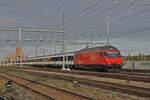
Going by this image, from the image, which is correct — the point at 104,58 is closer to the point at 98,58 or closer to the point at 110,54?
the point at 110,54

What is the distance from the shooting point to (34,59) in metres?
59.2

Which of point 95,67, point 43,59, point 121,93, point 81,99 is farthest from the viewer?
point 43,59

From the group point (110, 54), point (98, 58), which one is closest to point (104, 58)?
point (110, 54)

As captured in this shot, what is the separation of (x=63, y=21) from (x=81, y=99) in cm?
2828

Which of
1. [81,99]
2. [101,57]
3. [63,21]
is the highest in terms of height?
[63,21]

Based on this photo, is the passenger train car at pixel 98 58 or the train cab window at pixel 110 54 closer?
the passenger train car at pixel 98 58

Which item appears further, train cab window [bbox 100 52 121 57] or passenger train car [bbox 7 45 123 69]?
train cab window [bbox 100 52 121 57]

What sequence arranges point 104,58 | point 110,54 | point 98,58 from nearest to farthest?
point 104,58 < point 110,54 < point 98,58

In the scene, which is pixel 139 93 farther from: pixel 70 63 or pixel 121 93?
pixel 70 63

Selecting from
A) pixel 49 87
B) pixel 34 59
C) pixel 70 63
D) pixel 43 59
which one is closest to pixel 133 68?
pixel 70 63

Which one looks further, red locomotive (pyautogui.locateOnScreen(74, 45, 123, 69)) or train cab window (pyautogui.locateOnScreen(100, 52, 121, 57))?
train cab window (pyautogui.locateOnScreen(100, 52, 121, 57))

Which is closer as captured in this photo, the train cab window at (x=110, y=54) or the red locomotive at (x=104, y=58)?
the red locomotive at (x=104, y=58)

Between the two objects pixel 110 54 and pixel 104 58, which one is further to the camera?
pixel 110 54

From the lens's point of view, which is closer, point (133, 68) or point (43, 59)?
point (133, 68)
